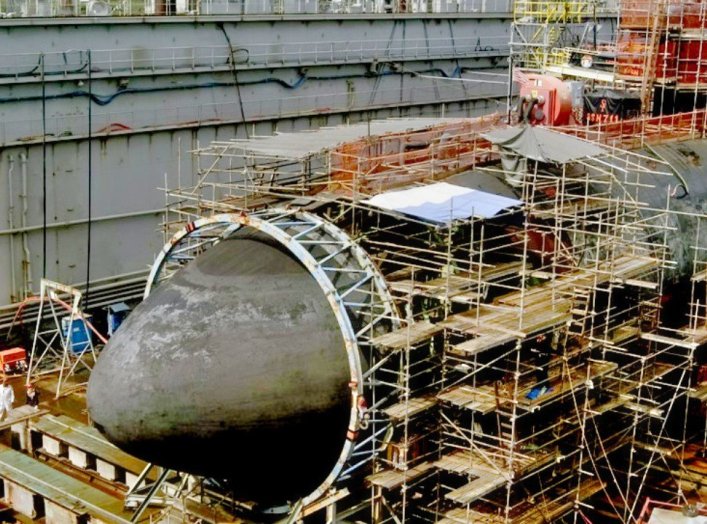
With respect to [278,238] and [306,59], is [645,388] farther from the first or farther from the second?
[306,59]

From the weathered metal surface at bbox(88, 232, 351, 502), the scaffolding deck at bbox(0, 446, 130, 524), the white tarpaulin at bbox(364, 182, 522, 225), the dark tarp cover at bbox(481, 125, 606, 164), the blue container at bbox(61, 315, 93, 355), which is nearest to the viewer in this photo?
the weathered metal surface at bbox(88, 232, 351, 502)

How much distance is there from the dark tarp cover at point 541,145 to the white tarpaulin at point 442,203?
116 cm

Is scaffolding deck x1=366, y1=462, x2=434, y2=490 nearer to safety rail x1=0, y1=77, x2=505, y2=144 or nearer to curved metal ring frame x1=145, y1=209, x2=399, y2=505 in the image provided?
curved metal ring frame x1=145, y1=209, x2=399, y2=505

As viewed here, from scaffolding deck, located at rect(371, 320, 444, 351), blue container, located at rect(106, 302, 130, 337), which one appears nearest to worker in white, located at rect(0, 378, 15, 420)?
blue container, located at rect(106, 302, 130, 337)

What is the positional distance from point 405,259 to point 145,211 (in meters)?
13.4

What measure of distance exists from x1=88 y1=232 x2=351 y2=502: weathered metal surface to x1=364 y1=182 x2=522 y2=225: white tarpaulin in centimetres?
181

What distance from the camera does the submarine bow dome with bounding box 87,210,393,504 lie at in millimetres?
15938

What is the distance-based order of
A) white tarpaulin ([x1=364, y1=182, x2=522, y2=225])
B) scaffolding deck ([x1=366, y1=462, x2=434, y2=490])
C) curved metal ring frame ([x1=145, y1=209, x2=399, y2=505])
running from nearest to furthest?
curved metal ring frame ([x1=145, y1=209, x2=399, y2=505]), scaffolding deck ([x1=366, y1=462, x2=434, y2=490]), white tarpaulin ([x1=364, y1=182, x2=522, y2=225])

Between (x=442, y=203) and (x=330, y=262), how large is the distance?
2.15 meters

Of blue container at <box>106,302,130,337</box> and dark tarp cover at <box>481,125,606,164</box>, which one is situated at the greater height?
dark tarp cover at <box>481,125,606,164</box>

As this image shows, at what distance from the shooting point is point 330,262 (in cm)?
1723

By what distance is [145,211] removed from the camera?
30.2 meters

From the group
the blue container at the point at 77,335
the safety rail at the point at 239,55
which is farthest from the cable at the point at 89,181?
the blue container at the point at 77,335

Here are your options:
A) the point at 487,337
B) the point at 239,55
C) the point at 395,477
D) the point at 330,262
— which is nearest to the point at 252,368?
the point at 330,262
